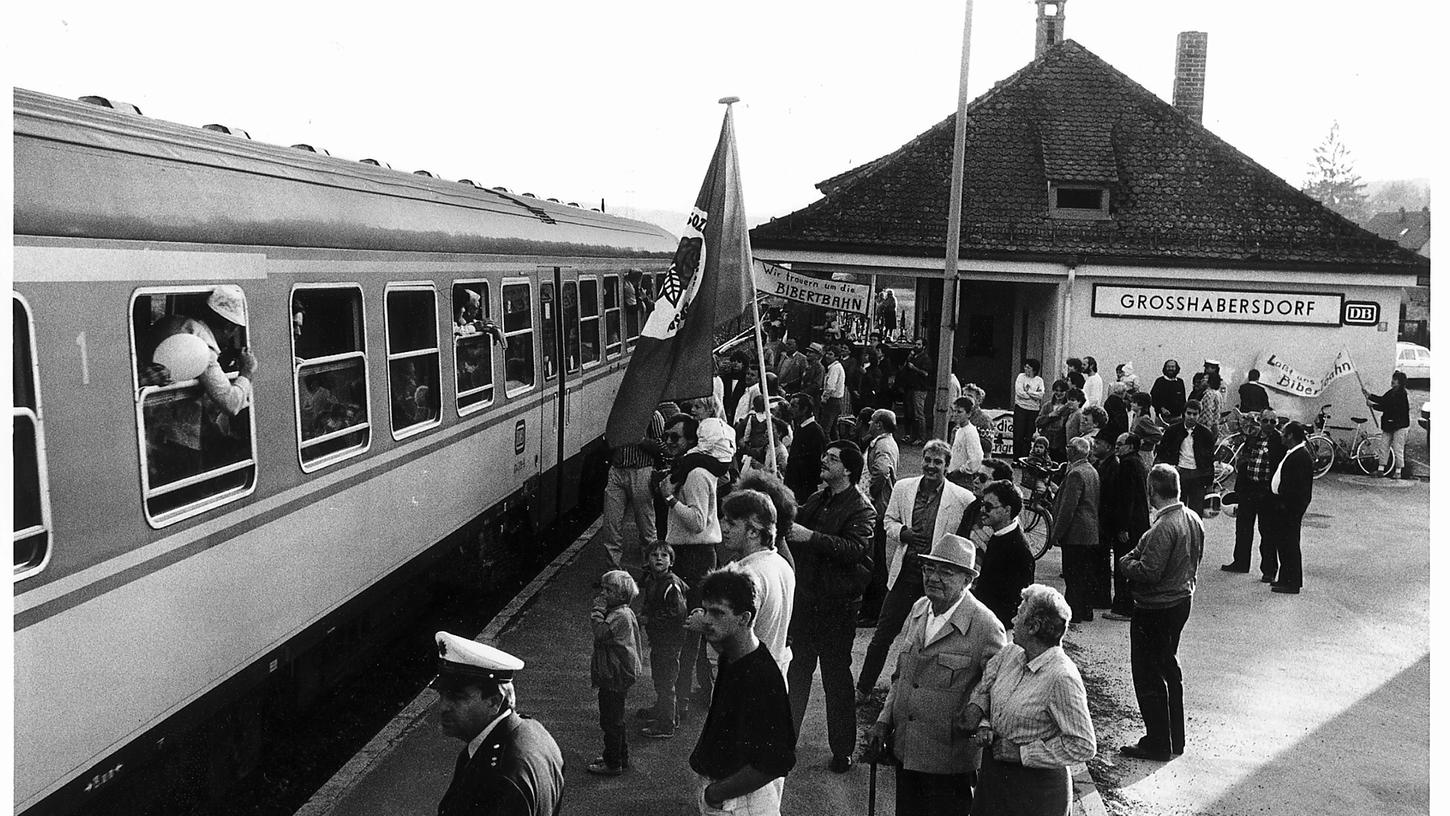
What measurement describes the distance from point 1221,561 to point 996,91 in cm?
1292

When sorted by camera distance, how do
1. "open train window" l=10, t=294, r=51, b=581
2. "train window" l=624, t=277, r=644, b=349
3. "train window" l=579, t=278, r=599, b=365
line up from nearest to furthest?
1. "open train window" l=10, t=294, r=51, b=581
2. "train window" l=579, t=278, r=599, b=365
3. "train window" l=624, t=277, r=644, b=349

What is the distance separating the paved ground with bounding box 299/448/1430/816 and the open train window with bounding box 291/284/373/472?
1.70 meters

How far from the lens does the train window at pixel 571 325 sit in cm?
1212

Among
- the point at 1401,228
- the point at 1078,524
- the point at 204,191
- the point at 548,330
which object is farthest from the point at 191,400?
the point at 1401,228

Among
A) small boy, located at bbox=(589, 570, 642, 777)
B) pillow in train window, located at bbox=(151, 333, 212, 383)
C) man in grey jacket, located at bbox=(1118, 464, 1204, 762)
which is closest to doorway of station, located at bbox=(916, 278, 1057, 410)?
man in grey jacket, located at bbox=(1118, 464, 1204, 762)

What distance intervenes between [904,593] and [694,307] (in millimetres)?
2607

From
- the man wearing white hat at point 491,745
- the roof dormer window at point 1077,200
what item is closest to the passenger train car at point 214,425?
the man wearing white hat at point 491,745

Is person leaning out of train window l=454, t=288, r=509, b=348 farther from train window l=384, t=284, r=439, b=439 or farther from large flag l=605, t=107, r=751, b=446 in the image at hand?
large flag l=605, t=107, r=751, b=446

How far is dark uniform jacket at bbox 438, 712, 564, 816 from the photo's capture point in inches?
141

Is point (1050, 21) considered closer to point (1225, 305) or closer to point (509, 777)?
point (1225, 305)

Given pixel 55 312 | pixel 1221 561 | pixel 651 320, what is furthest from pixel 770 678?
pixel 1221 561

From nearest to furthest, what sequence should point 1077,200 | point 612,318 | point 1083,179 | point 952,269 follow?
point 612,318 < point 952,269 < point 1083,179 < point 1077,200

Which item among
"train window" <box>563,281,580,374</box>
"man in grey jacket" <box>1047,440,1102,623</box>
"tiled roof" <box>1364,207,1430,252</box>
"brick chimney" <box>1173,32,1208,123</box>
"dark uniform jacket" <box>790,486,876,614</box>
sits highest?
"brick chimney" <box>1173,32,1208,123</box>

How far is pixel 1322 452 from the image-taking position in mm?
18031
